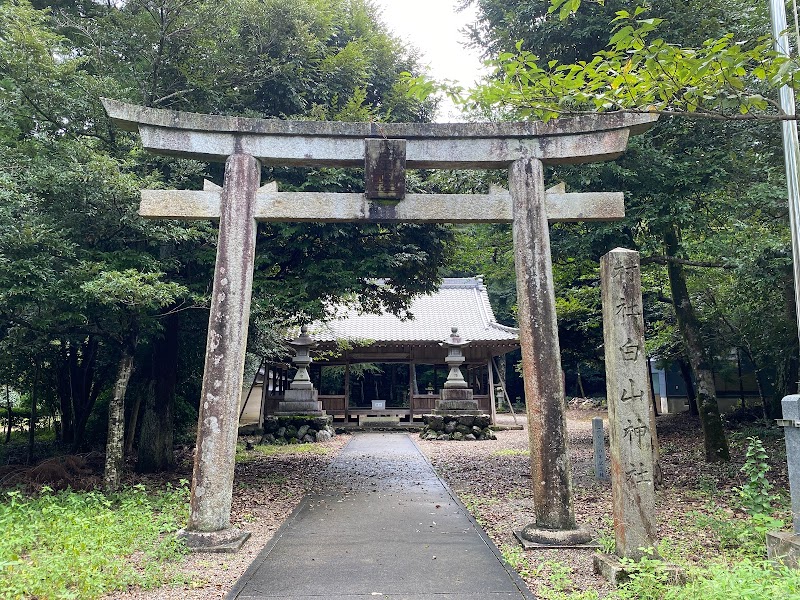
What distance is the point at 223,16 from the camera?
26.5 ft

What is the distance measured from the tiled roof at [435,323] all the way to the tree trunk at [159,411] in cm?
936

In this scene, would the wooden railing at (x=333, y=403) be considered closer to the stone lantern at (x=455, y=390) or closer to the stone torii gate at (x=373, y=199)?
the stone lantern at (x=455, y=390)

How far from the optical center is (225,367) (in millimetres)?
5770

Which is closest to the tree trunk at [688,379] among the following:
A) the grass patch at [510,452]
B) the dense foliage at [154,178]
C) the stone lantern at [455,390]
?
the grass patch at [510,452]

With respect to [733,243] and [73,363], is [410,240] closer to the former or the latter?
[733,243]

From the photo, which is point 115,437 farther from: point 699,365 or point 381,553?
point 699,365

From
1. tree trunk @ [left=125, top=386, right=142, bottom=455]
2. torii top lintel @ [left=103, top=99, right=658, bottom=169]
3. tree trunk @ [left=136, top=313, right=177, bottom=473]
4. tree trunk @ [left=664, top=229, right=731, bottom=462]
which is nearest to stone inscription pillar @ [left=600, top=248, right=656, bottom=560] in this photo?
torii top lintel @ [left=103, top=99, right=658, bottom=169]

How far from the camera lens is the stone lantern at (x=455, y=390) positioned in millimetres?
18406

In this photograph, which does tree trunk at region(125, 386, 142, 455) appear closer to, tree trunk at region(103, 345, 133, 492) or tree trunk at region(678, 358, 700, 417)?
tree trunk at region(103, 345, 133, 492)

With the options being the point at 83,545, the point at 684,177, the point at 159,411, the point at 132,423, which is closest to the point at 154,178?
the point at 159,411

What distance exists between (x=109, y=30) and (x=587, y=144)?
23.4ft

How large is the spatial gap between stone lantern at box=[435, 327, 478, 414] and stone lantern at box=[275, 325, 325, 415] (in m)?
4.15

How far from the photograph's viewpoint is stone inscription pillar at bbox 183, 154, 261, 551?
18.2 ft

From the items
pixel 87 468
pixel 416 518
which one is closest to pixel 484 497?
pixel 416 518
